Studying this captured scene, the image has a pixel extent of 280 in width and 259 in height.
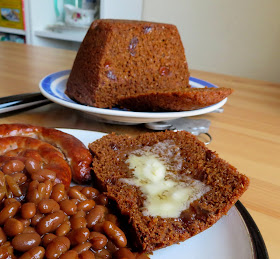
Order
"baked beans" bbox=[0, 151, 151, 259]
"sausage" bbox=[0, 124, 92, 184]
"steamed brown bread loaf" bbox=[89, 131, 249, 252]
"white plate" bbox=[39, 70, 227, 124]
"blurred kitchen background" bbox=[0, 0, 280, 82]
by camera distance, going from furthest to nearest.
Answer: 1. "blurred kitchen background" bbox=[0, 0, 280, 82]
2. "white plate" bbox=[39, 70, 227, 124]
3. "sausage" bbox=[0, 124, 92, 184]
4. "steamed brown bread loaf" bbox=[89, 131, 249, 252]
5. "baked beans" bbox=[0, 151, 151, 259]

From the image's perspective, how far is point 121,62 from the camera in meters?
1.42

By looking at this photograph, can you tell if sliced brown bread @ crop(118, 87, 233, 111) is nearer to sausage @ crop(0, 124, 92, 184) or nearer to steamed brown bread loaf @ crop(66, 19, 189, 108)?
steamed brown bread loaf @ crop(66, 19, 189, 108)

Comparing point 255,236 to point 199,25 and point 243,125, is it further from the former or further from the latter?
point 199,25

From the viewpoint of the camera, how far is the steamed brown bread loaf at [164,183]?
754 millimetres

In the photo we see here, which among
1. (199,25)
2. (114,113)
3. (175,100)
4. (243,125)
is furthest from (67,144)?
(199,25)

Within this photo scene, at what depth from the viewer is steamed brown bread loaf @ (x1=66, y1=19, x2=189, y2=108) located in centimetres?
139

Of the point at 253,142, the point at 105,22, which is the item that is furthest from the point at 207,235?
the point at 105,22

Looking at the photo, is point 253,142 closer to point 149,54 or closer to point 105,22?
point 149,54

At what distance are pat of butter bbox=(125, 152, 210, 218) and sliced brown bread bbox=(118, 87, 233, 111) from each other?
36 cm

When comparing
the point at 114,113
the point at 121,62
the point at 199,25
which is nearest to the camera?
the point at 114,113

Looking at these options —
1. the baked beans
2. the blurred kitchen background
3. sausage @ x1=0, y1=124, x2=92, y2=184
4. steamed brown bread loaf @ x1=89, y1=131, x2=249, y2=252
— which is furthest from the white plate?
the blurred kitchen background

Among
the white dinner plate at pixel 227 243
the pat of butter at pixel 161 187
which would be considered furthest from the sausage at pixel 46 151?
the white dinner plate at pixel 227 243

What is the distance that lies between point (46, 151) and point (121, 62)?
0.68 m

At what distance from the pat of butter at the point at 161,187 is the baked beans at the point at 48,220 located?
106 mm
